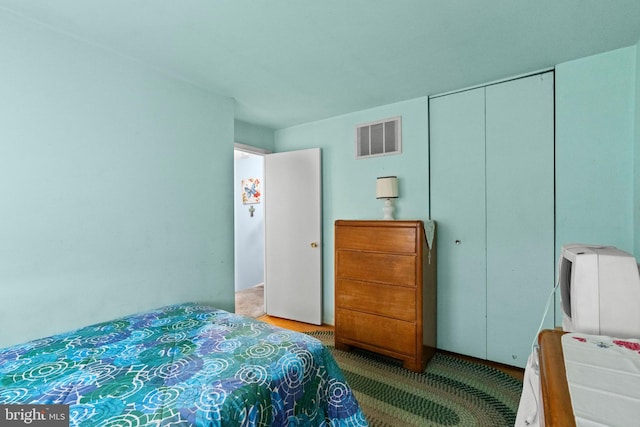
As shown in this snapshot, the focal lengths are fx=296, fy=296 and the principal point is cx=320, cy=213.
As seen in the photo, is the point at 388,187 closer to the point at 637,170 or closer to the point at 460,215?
the point at 460,215

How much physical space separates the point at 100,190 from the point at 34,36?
904 millimetres

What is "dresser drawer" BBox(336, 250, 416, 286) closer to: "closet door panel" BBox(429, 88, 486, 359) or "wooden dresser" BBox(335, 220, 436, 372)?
"wooden dresser" BBox(335, 220, 436, 372)

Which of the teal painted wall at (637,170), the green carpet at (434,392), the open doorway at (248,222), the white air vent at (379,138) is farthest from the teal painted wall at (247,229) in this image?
the teal painted wall at (637,170)

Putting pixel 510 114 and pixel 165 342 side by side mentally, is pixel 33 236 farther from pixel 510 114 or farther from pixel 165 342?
pixel 510 114

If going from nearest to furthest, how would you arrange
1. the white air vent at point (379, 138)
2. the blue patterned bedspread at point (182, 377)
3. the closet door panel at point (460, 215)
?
1. the blue patterned bedspread at point (182, 377)
2. the closet door panel at point (460, 215)
3. the white air vent at point (379, 138)

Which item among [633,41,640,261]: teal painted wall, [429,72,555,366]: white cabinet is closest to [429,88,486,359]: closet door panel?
[429,72,555,366]: white cabinet

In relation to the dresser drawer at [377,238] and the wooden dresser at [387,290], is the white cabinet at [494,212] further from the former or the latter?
the dresser drawer at [377,238]

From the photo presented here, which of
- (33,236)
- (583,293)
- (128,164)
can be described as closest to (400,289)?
(583,293)

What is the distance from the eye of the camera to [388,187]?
9.09ft

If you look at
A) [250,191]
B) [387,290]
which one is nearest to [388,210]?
[387,290]

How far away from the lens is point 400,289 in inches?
95.5

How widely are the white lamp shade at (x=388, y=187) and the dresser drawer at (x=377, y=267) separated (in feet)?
1.91

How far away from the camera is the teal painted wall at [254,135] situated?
3377mm

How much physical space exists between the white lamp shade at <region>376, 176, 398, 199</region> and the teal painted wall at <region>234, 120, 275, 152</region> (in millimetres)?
1636
